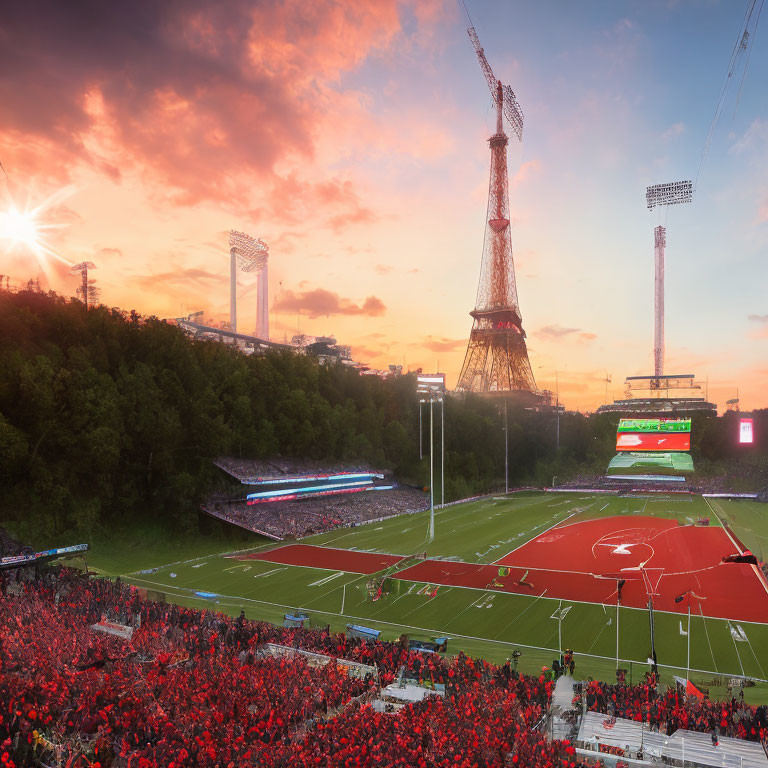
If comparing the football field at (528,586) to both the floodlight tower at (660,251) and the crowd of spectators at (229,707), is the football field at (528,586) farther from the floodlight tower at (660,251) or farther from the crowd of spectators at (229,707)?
the floodlight tower at (660,251)

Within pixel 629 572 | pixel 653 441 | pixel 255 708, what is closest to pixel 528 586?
pixel 629 572

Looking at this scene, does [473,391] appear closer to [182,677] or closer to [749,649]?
[749,649]

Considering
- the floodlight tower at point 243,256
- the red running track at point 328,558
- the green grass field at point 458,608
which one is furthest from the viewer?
the floodlight tower at point 243,256

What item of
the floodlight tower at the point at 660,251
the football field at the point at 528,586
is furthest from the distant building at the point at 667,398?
the football field at the point at 528,586

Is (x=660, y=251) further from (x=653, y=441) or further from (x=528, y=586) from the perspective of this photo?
(x=528, y=586)

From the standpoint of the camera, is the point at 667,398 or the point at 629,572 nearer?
the point at 629,572

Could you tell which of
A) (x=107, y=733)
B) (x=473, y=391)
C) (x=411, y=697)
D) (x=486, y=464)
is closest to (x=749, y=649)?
(x=411, y=697)

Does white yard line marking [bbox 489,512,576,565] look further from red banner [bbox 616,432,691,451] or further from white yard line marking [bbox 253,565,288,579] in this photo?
red banner [bbox 616,432,691,451]

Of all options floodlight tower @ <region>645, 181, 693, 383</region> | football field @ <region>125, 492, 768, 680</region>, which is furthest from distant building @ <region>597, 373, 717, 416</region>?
football field @ <region>125, 492, 768, 680</region>
